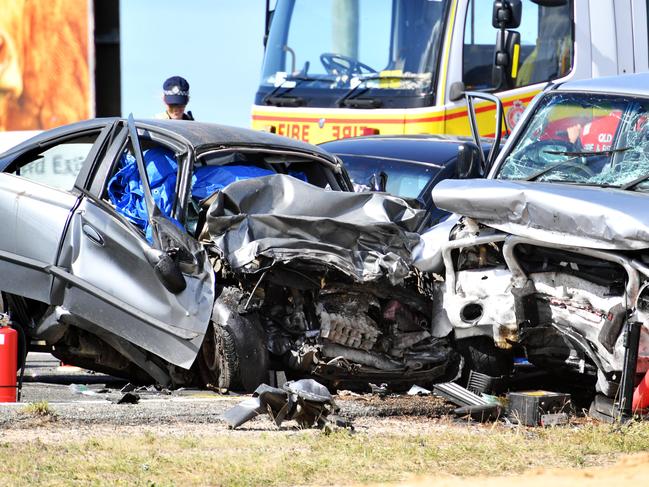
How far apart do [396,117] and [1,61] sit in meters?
6.57

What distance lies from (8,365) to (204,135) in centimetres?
191

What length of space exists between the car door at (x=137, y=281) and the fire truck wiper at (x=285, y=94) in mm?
6441

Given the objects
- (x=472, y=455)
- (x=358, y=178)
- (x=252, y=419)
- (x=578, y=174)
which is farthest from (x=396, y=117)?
(x=472, y=455)

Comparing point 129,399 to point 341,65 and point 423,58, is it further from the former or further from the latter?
point 341,65

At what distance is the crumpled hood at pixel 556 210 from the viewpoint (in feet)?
25.2

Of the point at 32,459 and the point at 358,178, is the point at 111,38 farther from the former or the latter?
the point at 32,459

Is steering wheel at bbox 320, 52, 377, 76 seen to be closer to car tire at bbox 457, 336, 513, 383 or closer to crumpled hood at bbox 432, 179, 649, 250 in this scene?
crumpled hood at bbox 432, 179, 649, 250

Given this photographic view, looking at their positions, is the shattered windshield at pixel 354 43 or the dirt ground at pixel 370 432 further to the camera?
the shattered windshield at pixel 354 43

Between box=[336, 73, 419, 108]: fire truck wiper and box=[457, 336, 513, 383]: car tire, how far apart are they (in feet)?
20.2

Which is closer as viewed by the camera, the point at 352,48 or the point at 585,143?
the point at 585,143

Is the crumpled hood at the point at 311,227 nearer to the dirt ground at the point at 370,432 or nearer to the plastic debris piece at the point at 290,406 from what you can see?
the dirt ground at the point at 370,432

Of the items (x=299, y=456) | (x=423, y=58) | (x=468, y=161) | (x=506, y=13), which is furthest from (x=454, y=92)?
(x=299, y=456)

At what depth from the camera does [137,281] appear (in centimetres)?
843

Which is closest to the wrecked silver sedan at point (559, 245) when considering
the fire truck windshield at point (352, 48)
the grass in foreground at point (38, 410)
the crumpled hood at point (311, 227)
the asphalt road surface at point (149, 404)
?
the crumpled hood at point (311, 227)
